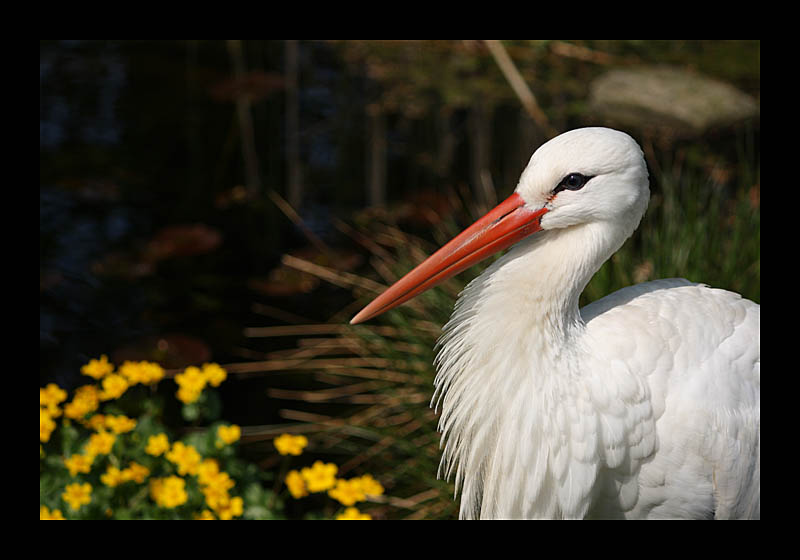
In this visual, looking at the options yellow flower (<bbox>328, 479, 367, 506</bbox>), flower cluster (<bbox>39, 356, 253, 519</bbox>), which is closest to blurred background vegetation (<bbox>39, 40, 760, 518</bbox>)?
yellow flower (<bbox>328, 479, 367, 506</bbox>)

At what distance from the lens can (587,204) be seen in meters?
1.87

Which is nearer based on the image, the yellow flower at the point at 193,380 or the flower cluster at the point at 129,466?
the flower cluster at the point at 129,466

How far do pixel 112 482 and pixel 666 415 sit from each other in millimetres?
1518

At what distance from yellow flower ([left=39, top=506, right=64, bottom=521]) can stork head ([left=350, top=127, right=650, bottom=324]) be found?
1051 mm

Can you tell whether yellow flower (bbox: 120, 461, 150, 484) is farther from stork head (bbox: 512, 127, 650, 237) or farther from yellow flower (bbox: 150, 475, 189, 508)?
stork head (bbox: 512, 127, 650, 237)

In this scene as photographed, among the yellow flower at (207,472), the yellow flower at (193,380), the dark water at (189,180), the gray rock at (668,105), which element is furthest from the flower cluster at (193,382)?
the gray rock at (668,105)

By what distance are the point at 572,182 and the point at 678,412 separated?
0.61 metres

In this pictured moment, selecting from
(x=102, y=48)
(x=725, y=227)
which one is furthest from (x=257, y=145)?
(x=725, y=227)

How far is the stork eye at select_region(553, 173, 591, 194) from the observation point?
1864 mm

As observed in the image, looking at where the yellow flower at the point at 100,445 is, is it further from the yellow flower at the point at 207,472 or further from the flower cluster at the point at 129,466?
the yellow flower at the point at 207,472

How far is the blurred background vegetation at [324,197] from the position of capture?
10.5ft

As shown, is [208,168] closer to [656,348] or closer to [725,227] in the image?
[725,227]

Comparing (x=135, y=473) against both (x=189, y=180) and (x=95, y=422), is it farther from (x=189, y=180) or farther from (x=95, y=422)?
(x=189, y=180)

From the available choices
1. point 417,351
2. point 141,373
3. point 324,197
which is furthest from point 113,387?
point 324,197
